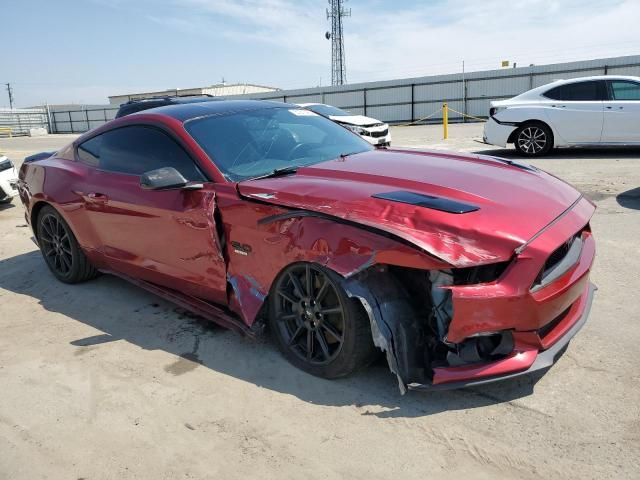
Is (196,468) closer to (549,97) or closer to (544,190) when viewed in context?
(544,190)

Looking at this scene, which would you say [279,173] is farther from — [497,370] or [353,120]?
[353,120]

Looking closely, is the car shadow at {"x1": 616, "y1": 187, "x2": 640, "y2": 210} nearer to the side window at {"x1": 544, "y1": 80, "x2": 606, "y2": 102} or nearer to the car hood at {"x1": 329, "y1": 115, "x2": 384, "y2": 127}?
the side window at {"x1": 544, "y1": 80, "x2": 606, "y2": 102}

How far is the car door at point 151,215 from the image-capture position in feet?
10.7

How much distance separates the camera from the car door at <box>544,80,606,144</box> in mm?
9484

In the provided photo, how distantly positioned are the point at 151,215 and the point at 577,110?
8.65 meters

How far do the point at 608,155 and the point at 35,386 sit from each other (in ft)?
33.3

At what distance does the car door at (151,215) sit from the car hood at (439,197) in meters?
0.43

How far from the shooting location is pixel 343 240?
8.49ft

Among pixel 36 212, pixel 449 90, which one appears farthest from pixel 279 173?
pixel 449 90

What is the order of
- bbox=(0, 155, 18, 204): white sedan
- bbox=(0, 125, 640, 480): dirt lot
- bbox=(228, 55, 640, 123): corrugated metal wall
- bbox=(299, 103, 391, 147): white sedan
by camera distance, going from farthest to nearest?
bbox=(228, 55, 640, 123): corrugated metal wall
bbox=(299, 103, 391, 147): white sedan
bbox=(0, 155, 18, 204): white sedan
bbox=(0, 125, 640, 480): dirt lot

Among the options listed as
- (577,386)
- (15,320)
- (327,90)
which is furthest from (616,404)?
(327,90)

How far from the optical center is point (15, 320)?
408cm

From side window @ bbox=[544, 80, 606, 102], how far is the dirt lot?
274 inches

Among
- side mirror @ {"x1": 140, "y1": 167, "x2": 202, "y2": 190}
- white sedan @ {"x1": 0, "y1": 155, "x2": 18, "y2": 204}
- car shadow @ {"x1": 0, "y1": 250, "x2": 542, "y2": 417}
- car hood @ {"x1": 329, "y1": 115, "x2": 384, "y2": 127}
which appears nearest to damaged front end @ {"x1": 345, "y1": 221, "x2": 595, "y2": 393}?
car shadow @ {"x1": 0, "y1": 250, "x2": 542, "y2": 417}
